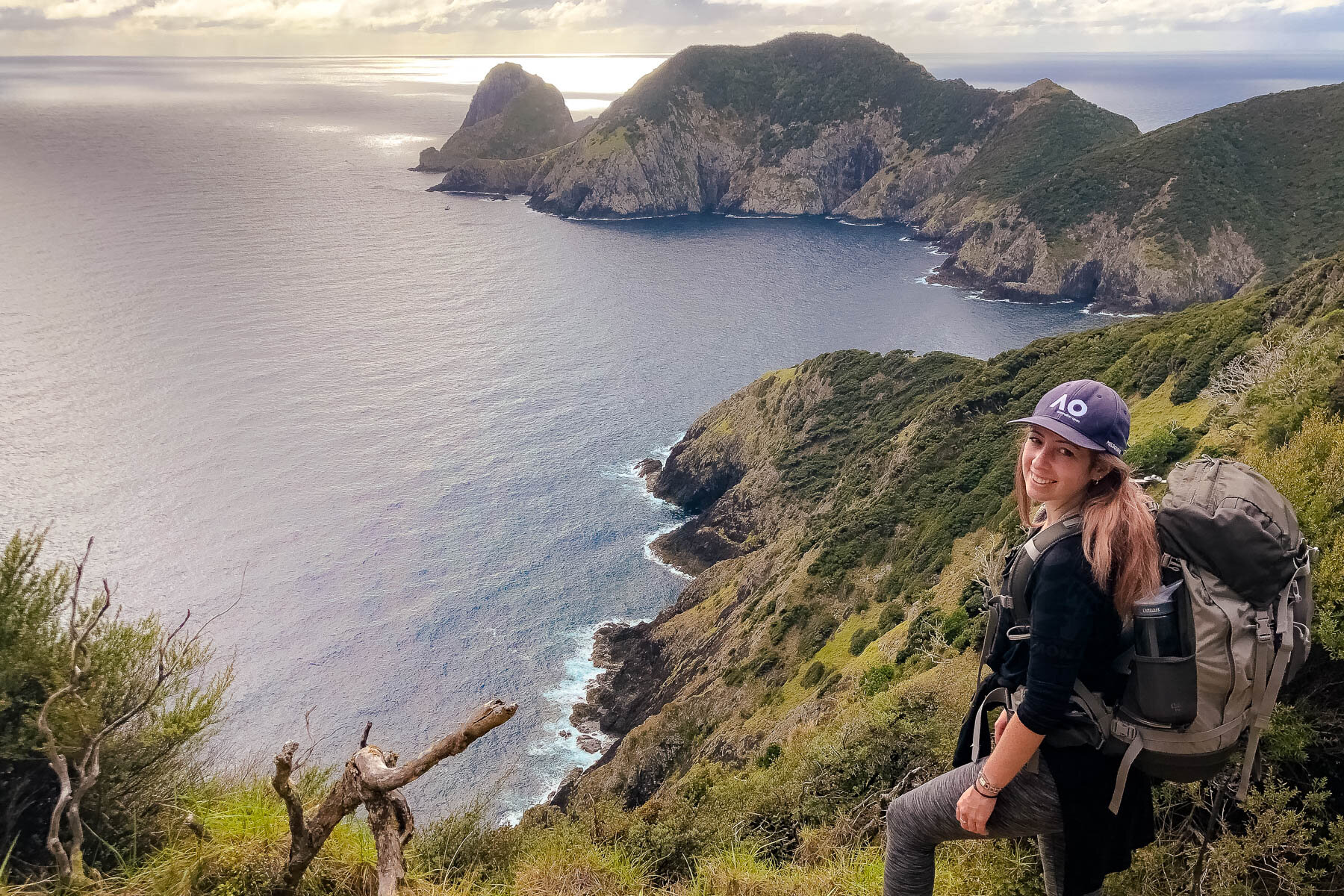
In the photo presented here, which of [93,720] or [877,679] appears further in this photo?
[877,679]

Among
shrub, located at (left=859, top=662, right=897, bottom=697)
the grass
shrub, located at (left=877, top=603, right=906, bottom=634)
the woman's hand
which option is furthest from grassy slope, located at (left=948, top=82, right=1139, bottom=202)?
the woman's hand

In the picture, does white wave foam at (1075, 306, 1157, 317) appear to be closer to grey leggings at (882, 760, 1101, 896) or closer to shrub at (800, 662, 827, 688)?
shrub at (800, 662, 827, 688)

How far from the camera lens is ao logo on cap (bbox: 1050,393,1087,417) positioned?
4543mm

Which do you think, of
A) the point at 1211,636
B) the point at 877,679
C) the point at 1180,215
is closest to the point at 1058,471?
the point at 1211,636

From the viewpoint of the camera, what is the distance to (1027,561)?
457 cm

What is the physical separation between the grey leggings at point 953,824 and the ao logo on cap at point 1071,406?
2.09 meters

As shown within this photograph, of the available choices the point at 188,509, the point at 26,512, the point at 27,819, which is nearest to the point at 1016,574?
the point at 27,819

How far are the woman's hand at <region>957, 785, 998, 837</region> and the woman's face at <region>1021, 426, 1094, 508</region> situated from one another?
1.79m

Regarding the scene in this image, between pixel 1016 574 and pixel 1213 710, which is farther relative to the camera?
pixel 1016 574

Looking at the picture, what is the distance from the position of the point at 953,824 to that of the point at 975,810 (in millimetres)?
367

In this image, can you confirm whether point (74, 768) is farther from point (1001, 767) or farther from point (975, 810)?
point (1001, 767)

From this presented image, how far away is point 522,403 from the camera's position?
94.1 m

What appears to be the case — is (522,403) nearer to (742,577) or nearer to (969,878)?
(742,577)

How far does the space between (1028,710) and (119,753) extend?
10620 mm
